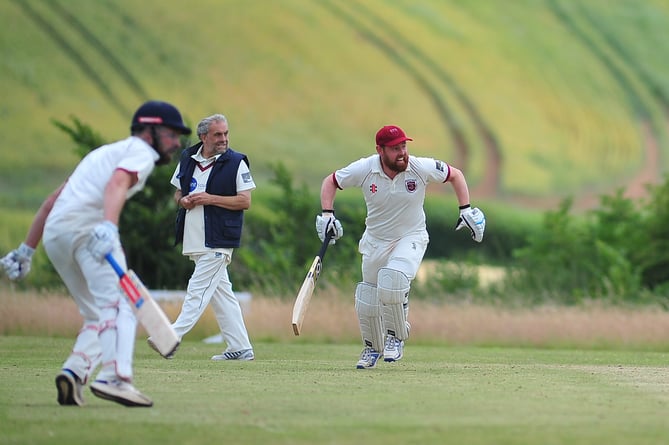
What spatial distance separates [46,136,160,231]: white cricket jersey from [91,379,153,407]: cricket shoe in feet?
3.17

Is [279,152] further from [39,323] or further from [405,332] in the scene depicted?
[405,332]

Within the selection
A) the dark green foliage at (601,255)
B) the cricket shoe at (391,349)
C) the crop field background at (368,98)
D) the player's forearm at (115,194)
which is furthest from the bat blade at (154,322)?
the dark green foliage at (601,255)

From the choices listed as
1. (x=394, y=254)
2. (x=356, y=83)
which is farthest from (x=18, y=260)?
(x=356, y=83)

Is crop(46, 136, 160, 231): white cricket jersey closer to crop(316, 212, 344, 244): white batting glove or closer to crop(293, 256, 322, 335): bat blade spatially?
crop(293, 256, 322, 335): bat blade

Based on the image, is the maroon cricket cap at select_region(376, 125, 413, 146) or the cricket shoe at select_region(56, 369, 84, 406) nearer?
the cricket shoe at select_region(56, 369, 84, 406)

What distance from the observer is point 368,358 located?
11984 millimetres

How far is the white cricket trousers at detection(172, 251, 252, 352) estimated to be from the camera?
12625mm

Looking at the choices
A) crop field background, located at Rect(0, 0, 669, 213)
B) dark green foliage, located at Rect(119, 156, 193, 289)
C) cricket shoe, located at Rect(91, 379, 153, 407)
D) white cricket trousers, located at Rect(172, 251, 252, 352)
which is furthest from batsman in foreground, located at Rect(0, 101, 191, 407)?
crop field background, located at Rect(0, 0, 669, 213)

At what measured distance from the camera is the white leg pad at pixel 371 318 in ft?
39.7

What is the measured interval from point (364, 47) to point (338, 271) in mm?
14836

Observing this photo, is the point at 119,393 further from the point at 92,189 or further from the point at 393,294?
the point at 393,294

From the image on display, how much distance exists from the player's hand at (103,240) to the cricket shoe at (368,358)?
171 inches

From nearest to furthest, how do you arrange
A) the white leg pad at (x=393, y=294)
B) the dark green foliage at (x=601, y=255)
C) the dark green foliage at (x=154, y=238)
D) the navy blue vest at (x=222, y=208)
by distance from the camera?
the white leg pad at (x=393, y=294), the navy blue vest at (x=222, y=208), the dark green foliage at (x=154, y=238), the dark green foliage at (x=601, y=255)

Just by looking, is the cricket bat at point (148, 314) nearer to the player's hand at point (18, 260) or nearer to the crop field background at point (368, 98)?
the player's hand at point (18, 260)
